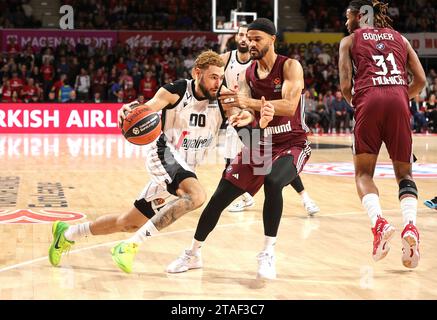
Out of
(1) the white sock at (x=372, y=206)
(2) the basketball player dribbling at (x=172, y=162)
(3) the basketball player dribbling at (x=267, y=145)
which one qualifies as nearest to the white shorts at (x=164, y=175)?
(2) the basketball player dribbling at (x=172, y=162)

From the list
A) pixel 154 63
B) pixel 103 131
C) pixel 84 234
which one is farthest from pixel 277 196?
pixel 154 63

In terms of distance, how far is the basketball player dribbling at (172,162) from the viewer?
5.94m

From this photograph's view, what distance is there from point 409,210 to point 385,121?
691 mm

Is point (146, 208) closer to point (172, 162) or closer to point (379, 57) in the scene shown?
point (172, 162)

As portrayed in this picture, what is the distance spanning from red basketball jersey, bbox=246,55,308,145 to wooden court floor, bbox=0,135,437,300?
3.33 ft

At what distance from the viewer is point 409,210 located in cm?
595

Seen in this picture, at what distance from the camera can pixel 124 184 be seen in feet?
38.0

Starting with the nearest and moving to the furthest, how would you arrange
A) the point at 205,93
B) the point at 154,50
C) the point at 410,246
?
the point at 410,246 < the point at 205,93 < the point at 154,50

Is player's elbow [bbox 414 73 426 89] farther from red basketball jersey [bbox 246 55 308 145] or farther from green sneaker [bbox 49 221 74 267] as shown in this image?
green sneaker [bbox 49 221 74 267]

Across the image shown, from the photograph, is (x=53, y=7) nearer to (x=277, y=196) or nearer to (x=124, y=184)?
(x=124, y=184)

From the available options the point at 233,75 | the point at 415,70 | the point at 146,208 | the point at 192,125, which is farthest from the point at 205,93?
the point at 233,75

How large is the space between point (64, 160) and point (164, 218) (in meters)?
9.25

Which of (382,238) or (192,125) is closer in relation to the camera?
(382,238)

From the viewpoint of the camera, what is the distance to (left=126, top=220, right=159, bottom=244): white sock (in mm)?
5887
